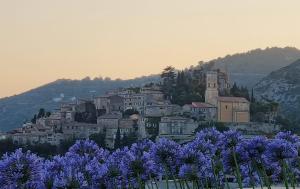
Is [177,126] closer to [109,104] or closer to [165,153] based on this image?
[109,104]

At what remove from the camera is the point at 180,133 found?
118 metres

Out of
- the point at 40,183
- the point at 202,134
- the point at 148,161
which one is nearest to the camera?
the point at 40,183

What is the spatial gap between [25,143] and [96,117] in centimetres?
1591

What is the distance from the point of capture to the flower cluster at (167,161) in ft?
34.0

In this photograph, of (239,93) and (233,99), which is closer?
(233,99)

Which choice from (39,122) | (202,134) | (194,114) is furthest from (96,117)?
(202,134)

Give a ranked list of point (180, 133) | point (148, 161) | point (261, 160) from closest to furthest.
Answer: point (148, 161), point (261, 160), point (180, 133)

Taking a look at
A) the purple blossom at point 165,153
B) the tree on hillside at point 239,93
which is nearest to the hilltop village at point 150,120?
the tree on hillside at point 239,93

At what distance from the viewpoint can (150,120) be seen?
123250 mm

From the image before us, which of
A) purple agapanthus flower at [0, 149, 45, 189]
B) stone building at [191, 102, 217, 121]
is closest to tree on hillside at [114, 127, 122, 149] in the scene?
stone building at [191, 102, 217, 121]

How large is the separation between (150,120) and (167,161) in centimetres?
11166

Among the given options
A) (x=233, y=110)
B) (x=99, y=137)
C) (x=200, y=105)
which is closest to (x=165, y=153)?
(x=99, y=137)

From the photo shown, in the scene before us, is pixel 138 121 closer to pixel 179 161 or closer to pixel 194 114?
pixel 194 114

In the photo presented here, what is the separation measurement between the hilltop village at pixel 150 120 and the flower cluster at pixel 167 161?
100 m
